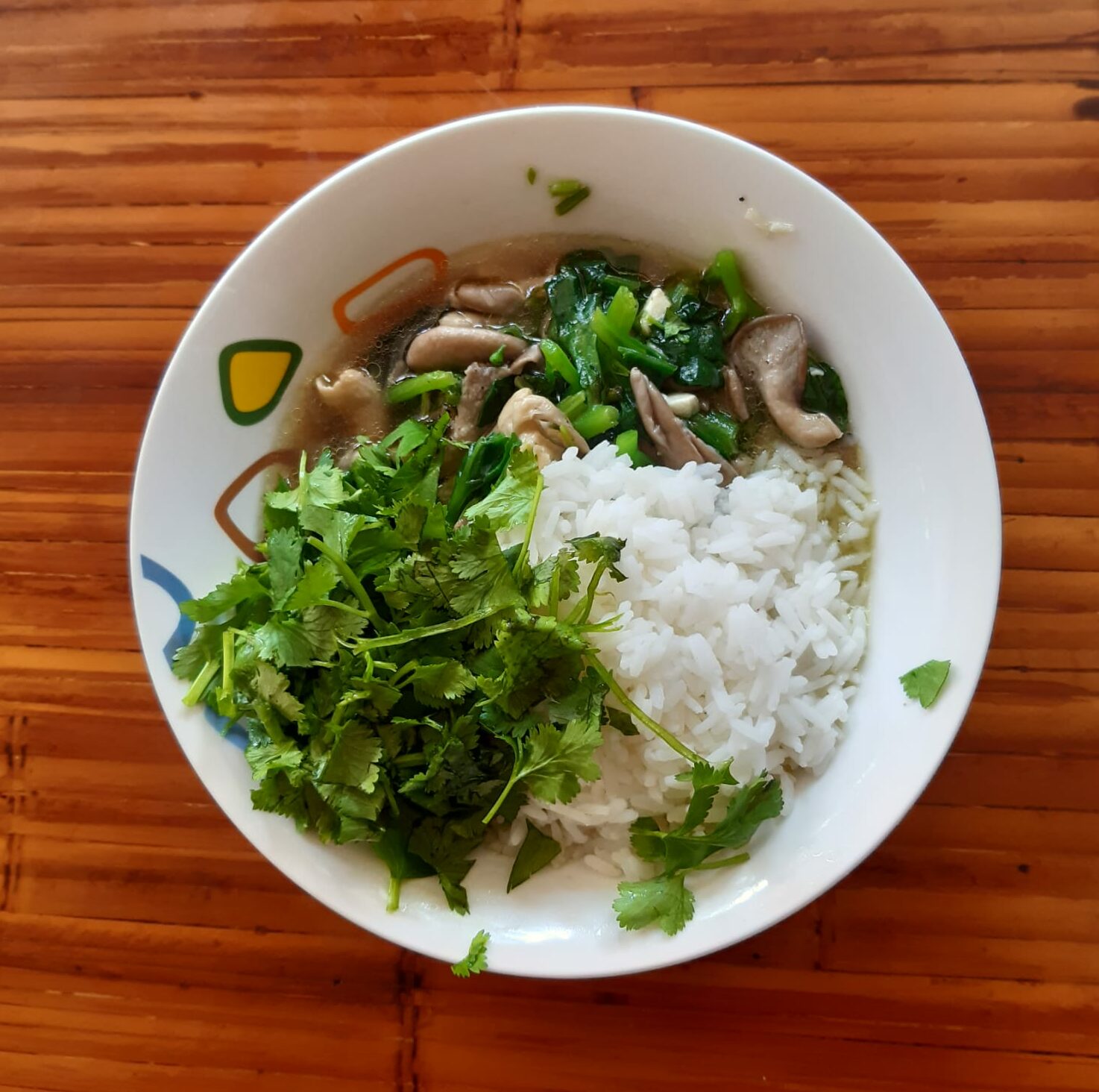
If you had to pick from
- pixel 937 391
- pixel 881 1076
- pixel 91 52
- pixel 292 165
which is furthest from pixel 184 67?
pixel 881 1076

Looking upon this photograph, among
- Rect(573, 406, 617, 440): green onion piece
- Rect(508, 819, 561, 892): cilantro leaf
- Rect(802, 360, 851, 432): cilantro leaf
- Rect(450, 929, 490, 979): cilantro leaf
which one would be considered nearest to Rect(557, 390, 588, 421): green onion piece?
Rect(573, 406, 617, 440): green onion piece

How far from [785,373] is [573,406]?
18.9 inches

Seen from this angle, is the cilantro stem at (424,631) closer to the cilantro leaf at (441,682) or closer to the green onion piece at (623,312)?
the cilantro leaf at (441,682)

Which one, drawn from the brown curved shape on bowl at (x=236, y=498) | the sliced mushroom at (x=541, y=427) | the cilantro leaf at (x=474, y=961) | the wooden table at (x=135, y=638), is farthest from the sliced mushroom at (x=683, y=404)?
the cilantro leaf at (x=474, y=961)

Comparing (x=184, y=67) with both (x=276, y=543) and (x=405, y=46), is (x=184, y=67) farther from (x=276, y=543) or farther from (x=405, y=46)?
(x=276, y=543)

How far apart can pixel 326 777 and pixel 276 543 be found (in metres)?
0.45

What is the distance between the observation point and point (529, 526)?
5.20 feet

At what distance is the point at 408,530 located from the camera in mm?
1574

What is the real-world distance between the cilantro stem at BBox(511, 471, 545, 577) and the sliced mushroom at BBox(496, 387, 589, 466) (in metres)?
0.21

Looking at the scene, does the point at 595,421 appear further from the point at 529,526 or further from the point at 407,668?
the point at 407,668

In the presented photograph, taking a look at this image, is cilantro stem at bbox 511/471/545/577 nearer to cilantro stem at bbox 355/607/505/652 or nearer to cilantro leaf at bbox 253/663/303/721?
cilantro stem at bbox 355/607/505/652

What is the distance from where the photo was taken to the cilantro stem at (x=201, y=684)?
5.43 ft

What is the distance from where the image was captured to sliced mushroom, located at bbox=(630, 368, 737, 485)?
1905 mm

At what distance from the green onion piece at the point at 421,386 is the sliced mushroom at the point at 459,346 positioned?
0.10 ft
